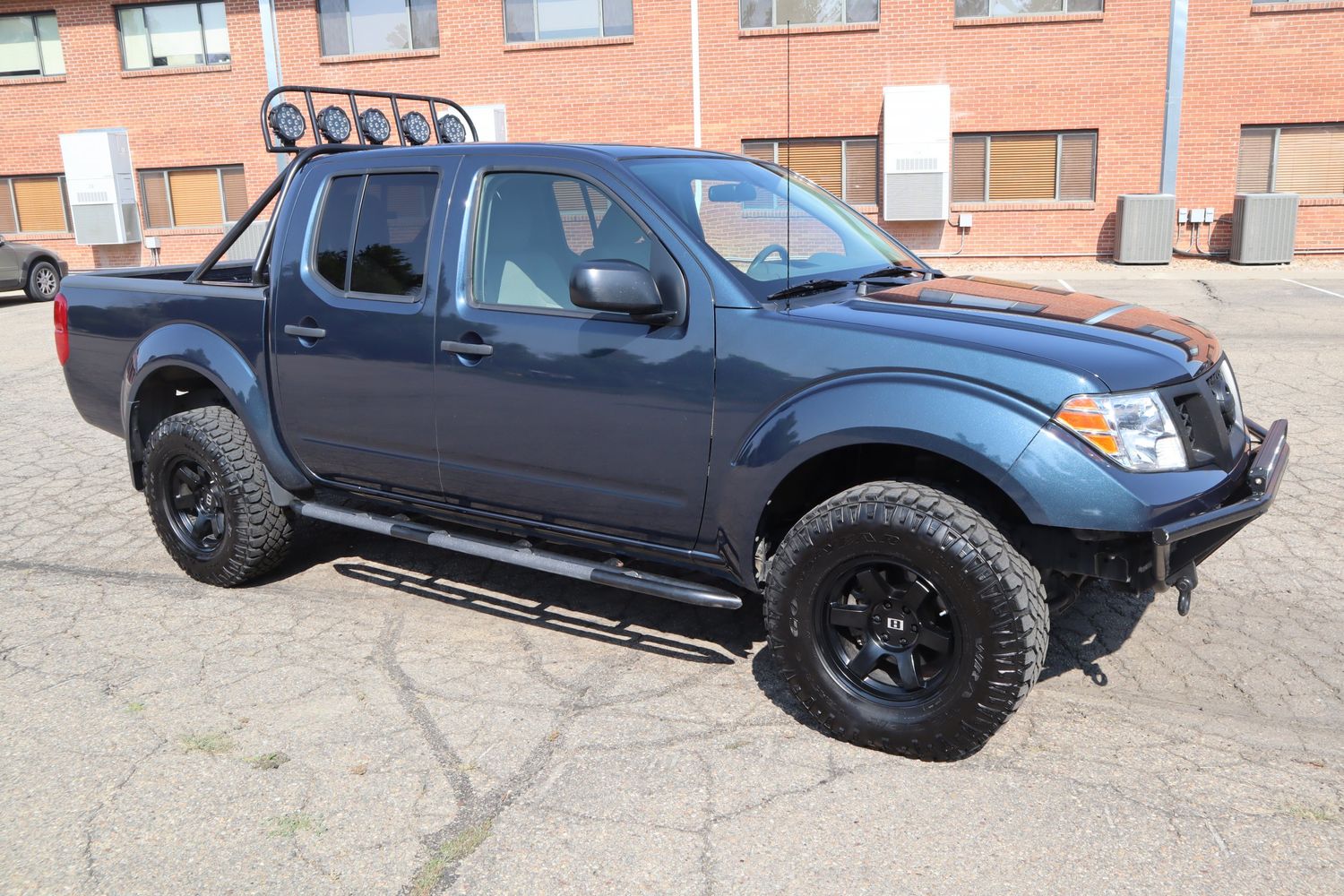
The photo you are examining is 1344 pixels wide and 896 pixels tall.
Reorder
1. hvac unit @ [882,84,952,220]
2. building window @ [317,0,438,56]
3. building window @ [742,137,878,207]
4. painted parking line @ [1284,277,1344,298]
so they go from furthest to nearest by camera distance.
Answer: building window @ [317,0,438,56]
building window @ [742,137,878,207]
hvac unit @ [882,84,952,220]
painted parking line @ [1284,277,1344,298]

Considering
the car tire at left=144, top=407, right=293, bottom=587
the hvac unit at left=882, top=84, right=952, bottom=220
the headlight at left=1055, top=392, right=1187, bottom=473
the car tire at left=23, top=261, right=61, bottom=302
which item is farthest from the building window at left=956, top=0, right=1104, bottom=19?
the headlight at left=1055, top=392, right=1187, bottom=473

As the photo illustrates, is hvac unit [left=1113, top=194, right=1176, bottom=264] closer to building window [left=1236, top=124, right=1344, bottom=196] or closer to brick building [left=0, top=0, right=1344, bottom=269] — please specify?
brick building [left=0, top=0, right=1344, bottom=269]

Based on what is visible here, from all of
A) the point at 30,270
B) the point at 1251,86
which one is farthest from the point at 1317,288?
the point at 30,270

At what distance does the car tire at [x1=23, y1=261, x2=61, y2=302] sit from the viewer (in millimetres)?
18766

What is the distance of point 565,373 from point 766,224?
38.5 inches

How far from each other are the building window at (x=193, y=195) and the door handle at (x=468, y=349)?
20572mm

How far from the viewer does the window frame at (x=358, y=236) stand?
4.32 metres

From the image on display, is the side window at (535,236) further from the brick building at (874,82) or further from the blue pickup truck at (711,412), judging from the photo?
the brick building at (874,82)

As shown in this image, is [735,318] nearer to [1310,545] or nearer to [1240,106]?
[1310,545]

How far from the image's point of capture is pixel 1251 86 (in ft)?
61.0

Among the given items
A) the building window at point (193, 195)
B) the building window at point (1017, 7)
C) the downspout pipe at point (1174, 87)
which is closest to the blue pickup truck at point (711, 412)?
the building window at point (1017, 7)

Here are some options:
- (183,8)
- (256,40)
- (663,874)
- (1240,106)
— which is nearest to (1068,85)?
(1240,106)

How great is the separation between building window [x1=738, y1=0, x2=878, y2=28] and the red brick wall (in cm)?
541

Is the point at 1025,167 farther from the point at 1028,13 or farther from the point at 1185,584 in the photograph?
the point at 1185,584
